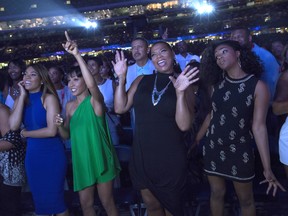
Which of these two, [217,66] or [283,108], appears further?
[217,66]

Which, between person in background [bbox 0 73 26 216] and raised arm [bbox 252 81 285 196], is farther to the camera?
person in background [bbox 0 73 26 216]

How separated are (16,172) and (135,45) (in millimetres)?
2031

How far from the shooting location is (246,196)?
2330 millimetres

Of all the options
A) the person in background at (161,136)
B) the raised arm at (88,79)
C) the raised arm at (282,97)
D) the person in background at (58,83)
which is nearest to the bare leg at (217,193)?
the person in background at (161,136)

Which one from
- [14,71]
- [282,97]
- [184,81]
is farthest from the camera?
[14,71]

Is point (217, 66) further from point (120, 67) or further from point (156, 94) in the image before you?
point (120, 67)

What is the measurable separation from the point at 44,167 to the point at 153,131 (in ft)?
3.51

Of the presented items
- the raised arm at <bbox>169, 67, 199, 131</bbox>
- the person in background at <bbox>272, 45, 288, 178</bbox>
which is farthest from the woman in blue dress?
the person in background at <bbox>272, 45, 288, 178</bbox>

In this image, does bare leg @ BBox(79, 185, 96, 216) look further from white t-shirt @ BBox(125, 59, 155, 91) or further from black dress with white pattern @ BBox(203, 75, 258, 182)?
white t-shirt @ BBox(125, 59, 155, 91)

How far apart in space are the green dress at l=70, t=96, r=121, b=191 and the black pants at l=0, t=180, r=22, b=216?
619 mm

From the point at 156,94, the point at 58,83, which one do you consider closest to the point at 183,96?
the point at 156,94

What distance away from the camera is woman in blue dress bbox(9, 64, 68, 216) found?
264cm

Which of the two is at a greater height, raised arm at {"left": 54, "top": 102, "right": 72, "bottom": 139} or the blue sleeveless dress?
raised arm at {"left": 54, "top": 102, "right": 72, "bottom": 139}

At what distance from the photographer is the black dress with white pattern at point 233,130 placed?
2.23m
